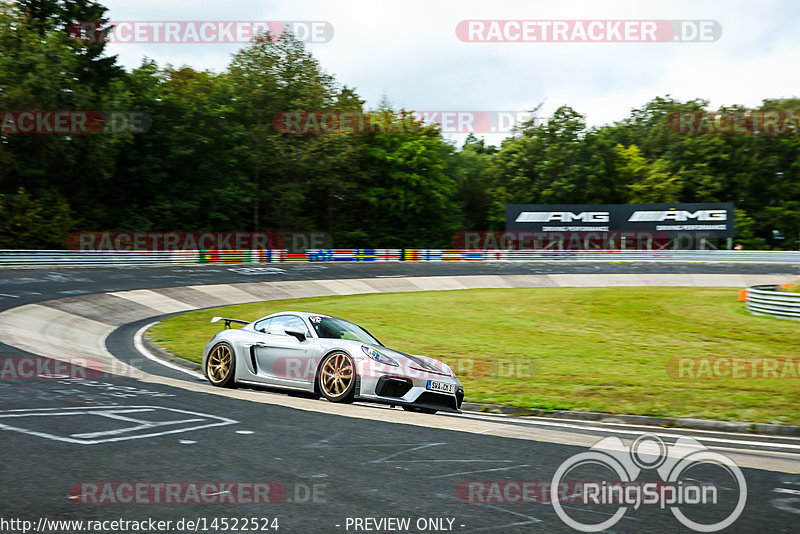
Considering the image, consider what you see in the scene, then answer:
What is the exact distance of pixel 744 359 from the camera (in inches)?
585

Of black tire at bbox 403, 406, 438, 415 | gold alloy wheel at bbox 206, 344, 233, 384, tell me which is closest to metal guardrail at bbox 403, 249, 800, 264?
gold alloy wheel at bbox 206, 344, 233, 384

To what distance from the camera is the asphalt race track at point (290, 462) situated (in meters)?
4.63

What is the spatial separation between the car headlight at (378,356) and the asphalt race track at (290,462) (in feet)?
2.27

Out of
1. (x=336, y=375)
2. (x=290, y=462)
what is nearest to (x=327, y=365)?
(x=336, y=375)

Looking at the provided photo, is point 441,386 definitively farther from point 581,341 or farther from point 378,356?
A: point 581,341

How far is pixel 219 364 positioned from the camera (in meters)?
10.9

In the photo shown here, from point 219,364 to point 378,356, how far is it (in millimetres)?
3026

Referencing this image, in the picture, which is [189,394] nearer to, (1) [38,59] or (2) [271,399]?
(2) [271,399]

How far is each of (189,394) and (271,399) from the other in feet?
3.53

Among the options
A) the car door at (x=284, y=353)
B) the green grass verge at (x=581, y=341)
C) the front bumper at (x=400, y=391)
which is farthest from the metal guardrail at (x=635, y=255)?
the front bumper at (x=400, y=391)

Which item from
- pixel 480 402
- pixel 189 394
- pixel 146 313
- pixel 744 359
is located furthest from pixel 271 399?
pixel 146 313

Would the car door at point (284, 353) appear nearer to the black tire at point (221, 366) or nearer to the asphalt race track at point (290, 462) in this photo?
the asphalt race track at point (290, 462)

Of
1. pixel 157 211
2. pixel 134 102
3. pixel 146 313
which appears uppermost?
pixel 134 102

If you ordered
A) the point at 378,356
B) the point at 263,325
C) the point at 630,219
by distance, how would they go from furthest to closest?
the point at 630,219 → the point at 263,325 → the point at 378,356
